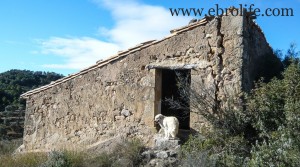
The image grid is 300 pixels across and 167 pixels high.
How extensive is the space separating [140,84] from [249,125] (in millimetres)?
2615

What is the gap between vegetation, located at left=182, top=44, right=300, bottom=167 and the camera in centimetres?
659

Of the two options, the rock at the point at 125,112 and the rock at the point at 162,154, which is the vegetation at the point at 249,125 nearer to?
the rock at the point at 162,154

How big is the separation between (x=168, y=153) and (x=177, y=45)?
2.35 meters

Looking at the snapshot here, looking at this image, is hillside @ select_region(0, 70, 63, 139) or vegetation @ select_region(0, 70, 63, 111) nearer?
hillside @ select_region(0, 70, 63, 139)

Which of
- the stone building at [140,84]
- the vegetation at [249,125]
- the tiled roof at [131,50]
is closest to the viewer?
the vegetation at [249,125]

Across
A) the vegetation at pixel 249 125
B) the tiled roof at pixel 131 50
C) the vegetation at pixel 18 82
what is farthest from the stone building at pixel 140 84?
the vegetation at pixel 18 82

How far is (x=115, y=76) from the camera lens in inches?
365

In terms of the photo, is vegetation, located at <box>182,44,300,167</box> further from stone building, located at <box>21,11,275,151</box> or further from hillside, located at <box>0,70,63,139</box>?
hillside, located at <box>0,70,63,139</box>

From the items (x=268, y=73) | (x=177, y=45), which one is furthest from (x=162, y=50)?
(x=268, y=73)

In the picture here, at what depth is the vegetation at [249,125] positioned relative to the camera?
659 centimetres

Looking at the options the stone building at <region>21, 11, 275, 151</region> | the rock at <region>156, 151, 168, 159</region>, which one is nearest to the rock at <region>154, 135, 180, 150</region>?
the rock at <region>156, 151, 168, 159</region>

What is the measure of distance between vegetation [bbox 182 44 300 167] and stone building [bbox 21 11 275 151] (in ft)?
1.49

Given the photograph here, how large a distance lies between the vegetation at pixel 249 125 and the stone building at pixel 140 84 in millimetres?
455

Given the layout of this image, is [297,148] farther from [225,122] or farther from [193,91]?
[193,91]
